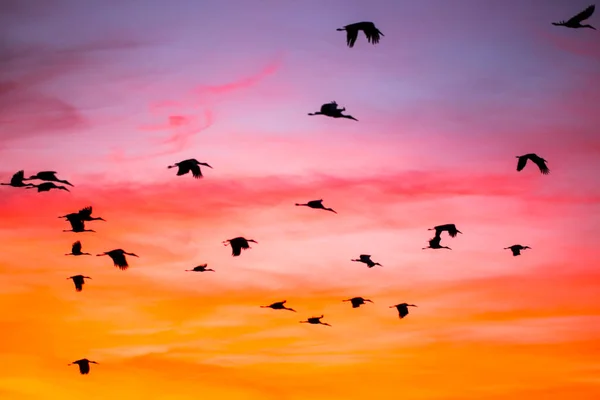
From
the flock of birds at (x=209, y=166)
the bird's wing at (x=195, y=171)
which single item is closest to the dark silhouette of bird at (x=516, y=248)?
the flock of birds at (x=209, y=166)

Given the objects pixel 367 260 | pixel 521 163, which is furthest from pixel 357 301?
pixel 521 163

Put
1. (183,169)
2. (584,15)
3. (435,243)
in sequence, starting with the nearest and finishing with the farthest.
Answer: (584,15) → (183,169) → (435,243)

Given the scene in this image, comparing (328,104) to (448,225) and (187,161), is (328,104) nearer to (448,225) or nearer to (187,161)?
(187,161)

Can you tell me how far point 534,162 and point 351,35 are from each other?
1316 cm

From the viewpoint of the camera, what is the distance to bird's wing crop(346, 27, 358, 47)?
52672mm

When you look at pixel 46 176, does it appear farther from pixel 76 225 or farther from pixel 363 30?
pixel 363 30

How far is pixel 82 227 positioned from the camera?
5853cm

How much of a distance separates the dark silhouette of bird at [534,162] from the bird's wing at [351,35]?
11.1 m

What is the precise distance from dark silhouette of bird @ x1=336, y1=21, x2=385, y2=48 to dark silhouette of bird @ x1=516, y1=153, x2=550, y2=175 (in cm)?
1027

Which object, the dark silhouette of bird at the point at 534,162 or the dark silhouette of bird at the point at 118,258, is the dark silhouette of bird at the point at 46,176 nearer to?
the dark silhouette of bird at the point at 118,258

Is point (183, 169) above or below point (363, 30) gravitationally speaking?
below

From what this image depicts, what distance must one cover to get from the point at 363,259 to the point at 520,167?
507 inches

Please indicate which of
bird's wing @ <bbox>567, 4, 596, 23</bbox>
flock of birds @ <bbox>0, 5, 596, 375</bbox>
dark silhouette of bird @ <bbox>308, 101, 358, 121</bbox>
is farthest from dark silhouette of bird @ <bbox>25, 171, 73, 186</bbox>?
bird's wing @ <bbox>567, 4, 596, 23</bbox>

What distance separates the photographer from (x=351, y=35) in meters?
52.9
